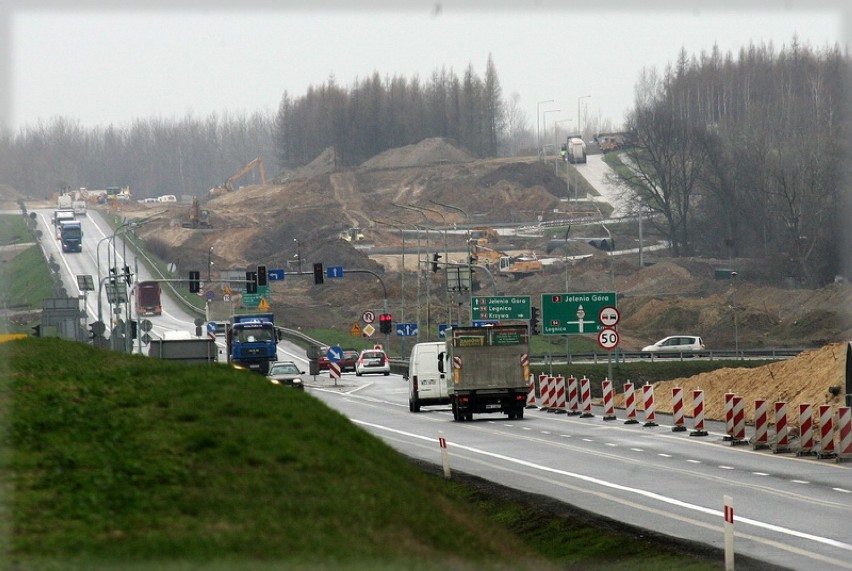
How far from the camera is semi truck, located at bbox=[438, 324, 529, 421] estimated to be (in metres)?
43.0

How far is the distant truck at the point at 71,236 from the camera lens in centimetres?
9932

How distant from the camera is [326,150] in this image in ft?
636

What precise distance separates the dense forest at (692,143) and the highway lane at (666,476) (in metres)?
36.4

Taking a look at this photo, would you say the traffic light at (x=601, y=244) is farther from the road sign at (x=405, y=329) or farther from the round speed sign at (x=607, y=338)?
the round speed sign at (x=607, y=338)

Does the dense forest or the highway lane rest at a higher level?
the dense forest

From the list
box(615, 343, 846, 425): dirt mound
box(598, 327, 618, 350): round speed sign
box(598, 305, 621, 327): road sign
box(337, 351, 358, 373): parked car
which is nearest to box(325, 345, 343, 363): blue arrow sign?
box(337, 351, 358, 373): parked car

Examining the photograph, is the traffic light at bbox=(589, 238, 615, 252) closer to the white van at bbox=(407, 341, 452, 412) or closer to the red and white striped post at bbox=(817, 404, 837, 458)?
the white van at bbox=(407, 341, 452, 412)

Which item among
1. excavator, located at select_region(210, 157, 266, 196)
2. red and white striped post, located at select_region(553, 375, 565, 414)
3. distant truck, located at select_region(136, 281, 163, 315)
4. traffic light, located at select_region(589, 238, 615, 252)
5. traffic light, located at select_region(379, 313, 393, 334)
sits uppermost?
excavator, located at select_region(210, 157, 266, 196)

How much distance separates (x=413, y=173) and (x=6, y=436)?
164031 mm

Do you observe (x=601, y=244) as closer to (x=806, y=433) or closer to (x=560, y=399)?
(x=560, y=399)

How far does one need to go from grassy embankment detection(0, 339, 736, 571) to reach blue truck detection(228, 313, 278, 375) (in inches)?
2196

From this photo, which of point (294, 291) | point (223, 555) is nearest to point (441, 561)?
point (223, 555)

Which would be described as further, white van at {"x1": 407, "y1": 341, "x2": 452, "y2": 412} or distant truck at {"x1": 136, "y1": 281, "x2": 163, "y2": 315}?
distant truck at {"x1": 136, "y1": 281, "x2": 163, "y2": 315}

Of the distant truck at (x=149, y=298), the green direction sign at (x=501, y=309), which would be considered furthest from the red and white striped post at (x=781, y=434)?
the distant truck at (x=149, y=298)
